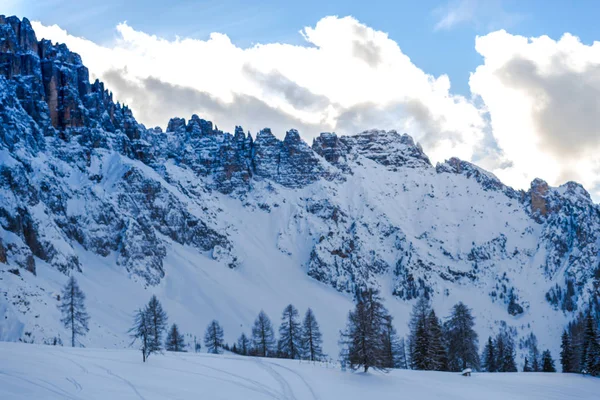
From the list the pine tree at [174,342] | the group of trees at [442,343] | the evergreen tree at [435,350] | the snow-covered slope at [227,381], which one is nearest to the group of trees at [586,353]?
the snow-covered slope at [227,381]

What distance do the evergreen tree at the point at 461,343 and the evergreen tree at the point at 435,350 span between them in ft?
7.08

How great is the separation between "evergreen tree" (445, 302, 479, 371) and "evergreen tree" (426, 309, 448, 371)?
7.08ft

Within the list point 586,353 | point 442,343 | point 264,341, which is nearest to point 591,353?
point 586,353

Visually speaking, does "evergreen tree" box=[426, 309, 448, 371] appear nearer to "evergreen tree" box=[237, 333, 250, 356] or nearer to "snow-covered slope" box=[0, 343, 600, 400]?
"snow-covered slope" box=[0, 343, 600, 400]

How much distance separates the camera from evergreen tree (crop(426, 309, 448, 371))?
53.6 m

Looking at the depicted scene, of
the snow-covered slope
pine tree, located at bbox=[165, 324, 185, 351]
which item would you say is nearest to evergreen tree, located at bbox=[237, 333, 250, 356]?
pine tree, located at bbox=[165, 324, 185, 351]

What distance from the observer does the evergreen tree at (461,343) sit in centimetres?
5753

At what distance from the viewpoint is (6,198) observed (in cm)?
12488

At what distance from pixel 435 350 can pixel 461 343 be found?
17.6 feet

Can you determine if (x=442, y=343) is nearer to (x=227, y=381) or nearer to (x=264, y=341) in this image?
(x=264, y=341)

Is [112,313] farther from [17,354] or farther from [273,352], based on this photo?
[17,354]

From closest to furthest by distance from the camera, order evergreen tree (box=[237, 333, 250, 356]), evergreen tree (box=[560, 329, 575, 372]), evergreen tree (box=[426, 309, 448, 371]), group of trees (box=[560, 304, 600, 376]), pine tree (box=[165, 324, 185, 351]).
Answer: group of trees (box=[560, 304, 600, 376]), evergreen tree (box=[426, 309, 448, 371]), evergreen tree (box=[560, 329, 575, 372]), pine tree (box=[165, 324, 185, 351]), evergreen tree (box=[237, 333, 250, 356])

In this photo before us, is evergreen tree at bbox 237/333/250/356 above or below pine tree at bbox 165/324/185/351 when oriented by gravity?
below

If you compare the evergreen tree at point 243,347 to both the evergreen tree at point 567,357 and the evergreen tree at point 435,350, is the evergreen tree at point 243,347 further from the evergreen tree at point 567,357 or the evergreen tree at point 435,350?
the evergreen tree at point 567,357
